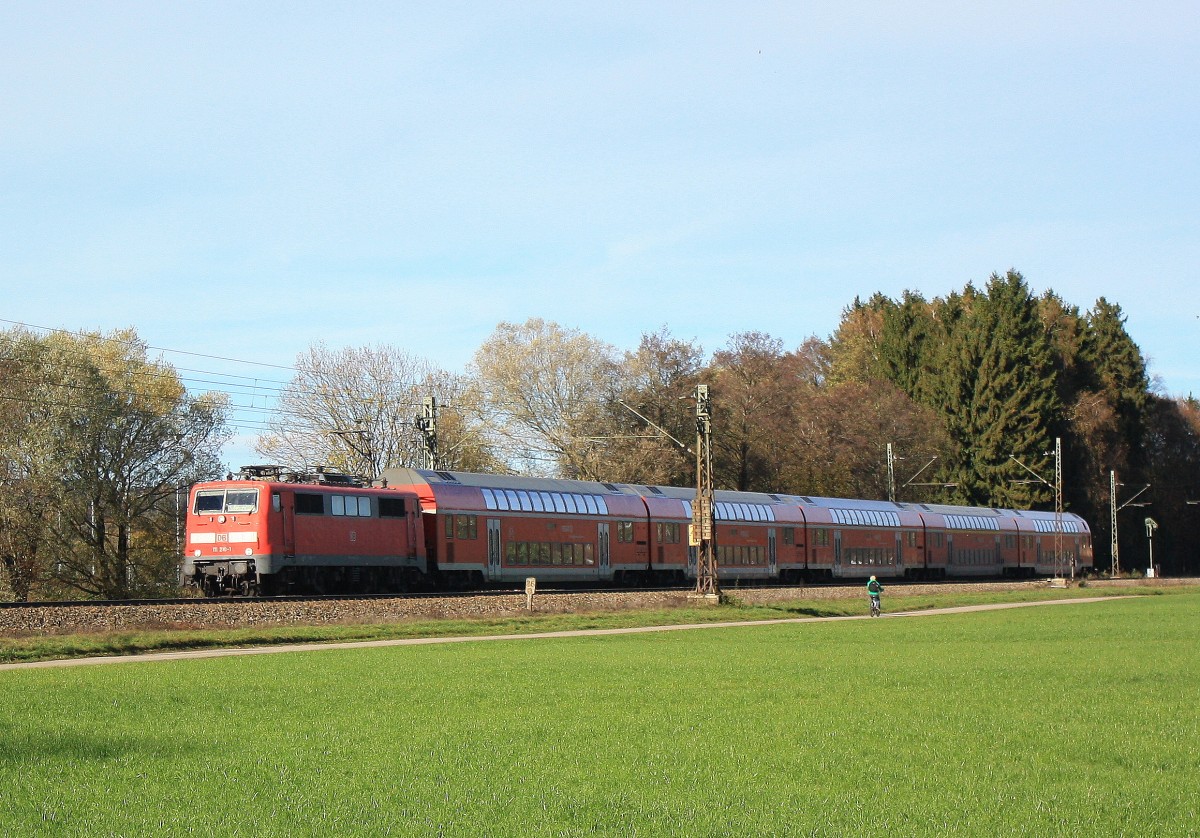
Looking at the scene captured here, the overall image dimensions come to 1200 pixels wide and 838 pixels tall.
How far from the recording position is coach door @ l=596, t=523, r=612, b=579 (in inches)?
1999

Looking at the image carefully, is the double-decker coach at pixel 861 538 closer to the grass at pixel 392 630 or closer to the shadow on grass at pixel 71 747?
the grass at pixel 392 630

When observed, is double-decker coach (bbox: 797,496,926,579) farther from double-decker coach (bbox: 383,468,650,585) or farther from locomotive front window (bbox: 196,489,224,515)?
locomotive front window (bbox: 196,489,224,515)

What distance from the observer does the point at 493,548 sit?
45688 mm

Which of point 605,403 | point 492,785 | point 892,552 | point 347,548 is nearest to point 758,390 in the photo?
point 605,403

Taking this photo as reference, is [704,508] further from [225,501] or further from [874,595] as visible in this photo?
[225,501]

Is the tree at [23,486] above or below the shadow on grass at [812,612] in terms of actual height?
above

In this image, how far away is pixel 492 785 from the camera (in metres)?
11.3

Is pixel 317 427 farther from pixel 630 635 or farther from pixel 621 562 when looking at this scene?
pixel 630 635

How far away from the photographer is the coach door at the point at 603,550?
50.8 m

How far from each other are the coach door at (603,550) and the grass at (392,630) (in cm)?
605

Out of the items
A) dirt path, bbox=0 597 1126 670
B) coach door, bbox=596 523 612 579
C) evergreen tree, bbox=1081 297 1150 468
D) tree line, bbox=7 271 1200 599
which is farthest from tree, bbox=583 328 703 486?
evergreen tree, bbox=1081 297 1150 468

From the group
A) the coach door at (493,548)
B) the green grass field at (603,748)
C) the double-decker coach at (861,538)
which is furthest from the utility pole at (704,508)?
the green grass field at (603,748)

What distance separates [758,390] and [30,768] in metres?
79.5

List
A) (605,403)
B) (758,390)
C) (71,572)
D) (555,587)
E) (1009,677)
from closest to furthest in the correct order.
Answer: (1009,677)
(555,587)
(71,572)
(605,403)
(758,390)
